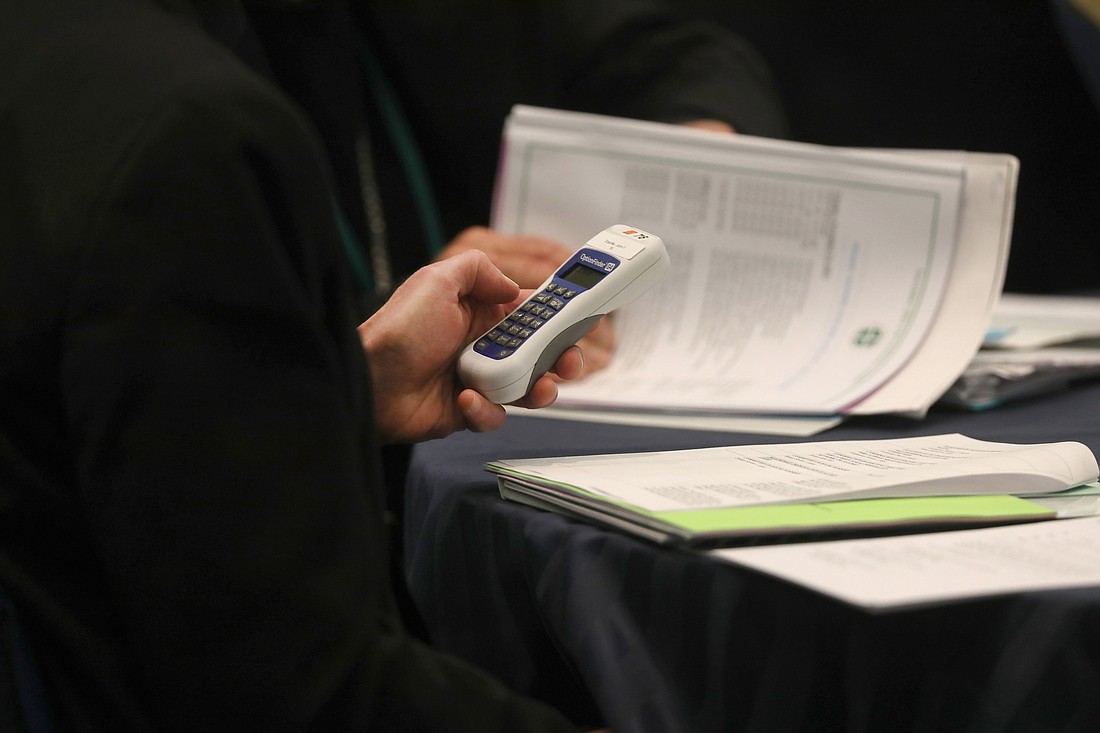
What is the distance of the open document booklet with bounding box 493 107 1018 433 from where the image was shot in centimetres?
74

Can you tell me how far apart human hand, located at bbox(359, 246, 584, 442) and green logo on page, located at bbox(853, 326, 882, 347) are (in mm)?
263

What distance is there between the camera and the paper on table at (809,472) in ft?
1.40

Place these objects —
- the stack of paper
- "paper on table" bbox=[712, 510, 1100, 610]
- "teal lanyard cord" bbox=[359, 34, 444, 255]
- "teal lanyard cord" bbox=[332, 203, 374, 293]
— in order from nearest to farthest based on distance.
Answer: "paper on table" bbox=[712, 510, 1100, 610] < the stack of paper < "teal lanyard cord" bbox=[332, 203, 374, 293] < "teal lanyard cord" bbox=[359, 34, 444, 255]

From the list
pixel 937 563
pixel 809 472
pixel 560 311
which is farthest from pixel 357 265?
pixel 937 563

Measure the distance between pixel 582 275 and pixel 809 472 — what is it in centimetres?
19

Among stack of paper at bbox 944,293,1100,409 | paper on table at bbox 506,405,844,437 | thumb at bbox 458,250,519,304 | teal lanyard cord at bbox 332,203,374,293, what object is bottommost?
teal lanyard cord at bbox 332,203,374,293

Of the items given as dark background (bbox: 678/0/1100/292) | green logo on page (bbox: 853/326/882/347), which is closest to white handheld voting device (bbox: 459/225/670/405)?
green logo on page (bbox: 853/326/882/347)

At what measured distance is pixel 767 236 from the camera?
0.79 metres

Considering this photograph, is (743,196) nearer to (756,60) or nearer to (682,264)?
(682,264)

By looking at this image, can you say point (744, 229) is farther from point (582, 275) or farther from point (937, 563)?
point (937, 563)

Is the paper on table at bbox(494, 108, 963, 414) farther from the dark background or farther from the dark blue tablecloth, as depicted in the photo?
the dark background

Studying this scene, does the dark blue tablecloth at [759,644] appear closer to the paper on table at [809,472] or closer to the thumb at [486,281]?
the paper on table at [809,472]

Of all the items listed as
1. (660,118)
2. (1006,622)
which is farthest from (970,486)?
(660,118)

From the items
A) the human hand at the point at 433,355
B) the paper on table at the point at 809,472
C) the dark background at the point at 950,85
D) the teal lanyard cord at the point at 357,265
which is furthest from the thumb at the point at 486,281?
the dark background at the point at 950,85
